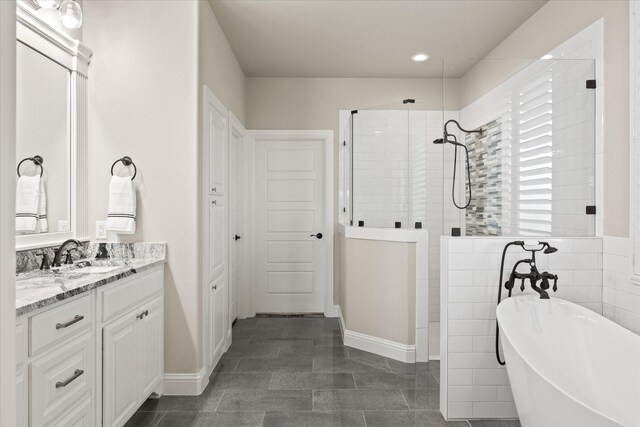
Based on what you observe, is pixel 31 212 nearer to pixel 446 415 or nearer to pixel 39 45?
pixel 39 45

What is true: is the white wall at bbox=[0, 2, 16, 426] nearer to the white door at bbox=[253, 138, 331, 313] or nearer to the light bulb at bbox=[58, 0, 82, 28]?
the light bulb at bbox=[58, 0, 82, 28]

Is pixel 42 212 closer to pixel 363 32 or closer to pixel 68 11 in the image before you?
pixel 68 11

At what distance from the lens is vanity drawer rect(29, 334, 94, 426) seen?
4.56ft

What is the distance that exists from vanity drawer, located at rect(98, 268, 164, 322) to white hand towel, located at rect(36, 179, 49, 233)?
0.63 m

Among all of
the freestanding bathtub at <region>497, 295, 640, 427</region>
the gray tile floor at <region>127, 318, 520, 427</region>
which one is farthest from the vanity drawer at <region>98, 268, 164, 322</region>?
the freestanding bathtub at <region>497, 295, 640, 427</region>

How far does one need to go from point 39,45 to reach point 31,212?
37.8 inches

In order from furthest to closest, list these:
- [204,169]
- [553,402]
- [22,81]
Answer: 1. [204,169]
2. [22,81]
3. [553,402]

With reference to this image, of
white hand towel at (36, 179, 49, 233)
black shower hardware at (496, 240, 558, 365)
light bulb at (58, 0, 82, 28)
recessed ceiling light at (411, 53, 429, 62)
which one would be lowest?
black shower hardware at (496, 240, 558, 365)

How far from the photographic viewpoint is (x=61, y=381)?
153 cm

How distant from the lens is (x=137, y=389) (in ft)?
7.05

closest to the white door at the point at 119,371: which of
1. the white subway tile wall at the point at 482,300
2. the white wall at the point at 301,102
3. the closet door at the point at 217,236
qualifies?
the closet door at the point at 217,236

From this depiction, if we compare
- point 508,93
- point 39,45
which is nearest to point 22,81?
point 39,45

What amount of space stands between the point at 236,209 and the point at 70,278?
241 centimetres

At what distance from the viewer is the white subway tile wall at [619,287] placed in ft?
6.74
